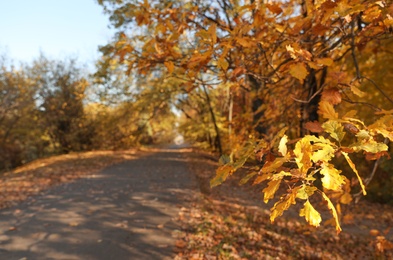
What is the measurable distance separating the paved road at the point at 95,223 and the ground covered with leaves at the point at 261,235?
0.49m

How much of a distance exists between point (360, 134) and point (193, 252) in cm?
443

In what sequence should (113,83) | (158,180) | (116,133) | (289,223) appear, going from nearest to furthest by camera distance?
(289,223) < (158,180) < (113,83) < (116,133)

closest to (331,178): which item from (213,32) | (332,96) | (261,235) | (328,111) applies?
(328,111)

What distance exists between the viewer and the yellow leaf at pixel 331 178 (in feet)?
3.79

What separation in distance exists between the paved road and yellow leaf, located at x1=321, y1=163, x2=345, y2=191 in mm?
4314

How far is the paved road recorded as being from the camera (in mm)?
5004

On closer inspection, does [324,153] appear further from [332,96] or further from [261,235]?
[261,235]

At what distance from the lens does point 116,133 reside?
81.8ft

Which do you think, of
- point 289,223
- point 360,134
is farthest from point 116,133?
point 360,134

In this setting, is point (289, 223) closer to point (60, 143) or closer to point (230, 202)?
point (230, 202)

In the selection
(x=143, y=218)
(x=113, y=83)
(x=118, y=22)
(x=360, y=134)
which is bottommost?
(x=143, y=218)

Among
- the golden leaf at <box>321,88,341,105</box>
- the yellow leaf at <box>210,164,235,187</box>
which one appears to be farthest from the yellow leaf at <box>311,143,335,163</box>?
the golden leaf at <box>321,88,341,105</box>

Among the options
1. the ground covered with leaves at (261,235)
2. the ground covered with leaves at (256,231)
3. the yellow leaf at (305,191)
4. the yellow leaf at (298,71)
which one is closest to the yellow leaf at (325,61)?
the yellow leaf at (298,71)

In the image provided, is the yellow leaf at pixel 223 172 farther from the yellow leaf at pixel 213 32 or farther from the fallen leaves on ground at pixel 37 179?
the fallen leaves on ground at pixel 37 179
